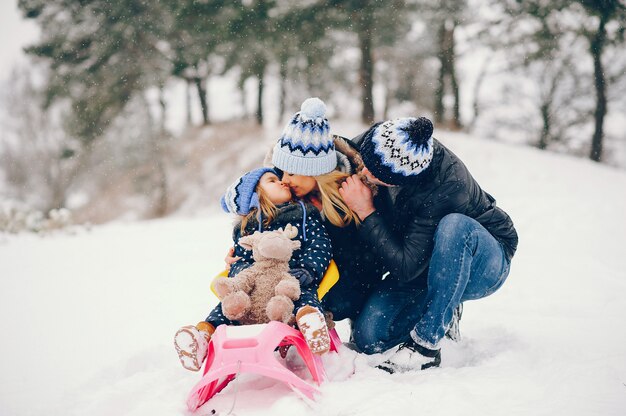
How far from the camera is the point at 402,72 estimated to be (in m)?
17.7

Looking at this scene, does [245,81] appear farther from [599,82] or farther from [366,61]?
[599,82]

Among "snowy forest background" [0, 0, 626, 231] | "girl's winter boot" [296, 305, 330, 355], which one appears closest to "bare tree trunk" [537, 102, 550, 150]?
"snowy forest background" [0, 0, 626, 231]

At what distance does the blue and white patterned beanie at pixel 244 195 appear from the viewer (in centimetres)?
222

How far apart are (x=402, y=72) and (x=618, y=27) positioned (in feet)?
28.2

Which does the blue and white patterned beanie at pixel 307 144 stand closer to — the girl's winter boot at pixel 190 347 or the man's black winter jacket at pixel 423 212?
the man's black winter jacket at pixel 423 212

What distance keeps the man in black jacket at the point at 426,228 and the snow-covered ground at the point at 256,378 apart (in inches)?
7.8

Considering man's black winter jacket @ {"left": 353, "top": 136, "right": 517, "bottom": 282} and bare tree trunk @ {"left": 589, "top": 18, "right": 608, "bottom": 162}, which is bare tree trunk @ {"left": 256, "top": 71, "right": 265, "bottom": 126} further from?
man's black winter jacket @ {"left": 353, "top": 136, "right": 517, "bottom": 282}

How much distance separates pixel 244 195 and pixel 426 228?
826 mm

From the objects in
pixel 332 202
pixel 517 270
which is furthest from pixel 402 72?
pixel 332 202

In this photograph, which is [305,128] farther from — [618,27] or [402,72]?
[402,72]

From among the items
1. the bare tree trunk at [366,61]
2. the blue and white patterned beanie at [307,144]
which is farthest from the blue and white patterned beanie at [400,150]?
the bare tree trunk at [366,61]

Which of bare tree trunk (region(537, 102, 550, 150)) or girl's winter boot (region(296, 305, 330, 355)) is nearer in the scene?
girl's winter boot (region(296, 305, 330, 355))

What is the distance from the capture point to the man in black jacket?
2.04 metres

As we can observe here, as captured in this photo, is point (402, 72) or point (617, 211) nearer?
point (617, 211)
